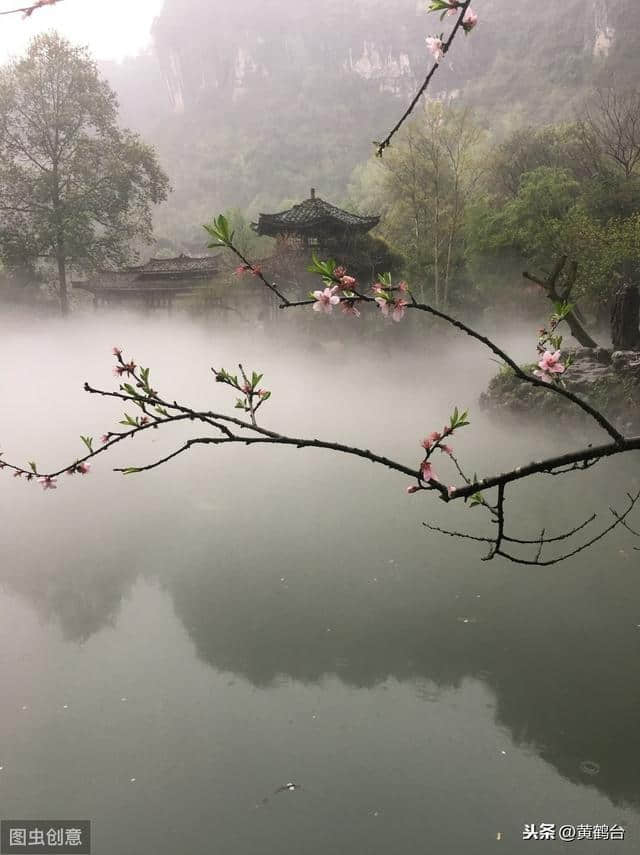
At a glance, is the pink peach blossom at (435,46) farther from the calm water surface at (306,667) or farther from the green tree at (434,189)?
the green tree at (434,189)

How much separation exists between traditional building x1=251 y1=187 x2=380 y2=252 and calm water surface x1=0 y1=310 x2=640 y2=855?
1025 centimetres

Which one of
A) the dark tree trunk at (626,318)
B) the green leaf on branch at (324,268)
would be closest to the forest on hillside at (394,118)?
the dark tree trunk at (626,318)

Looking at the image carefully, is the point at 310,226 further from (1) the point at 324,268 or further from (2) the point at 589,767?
(1) the point at 324,268

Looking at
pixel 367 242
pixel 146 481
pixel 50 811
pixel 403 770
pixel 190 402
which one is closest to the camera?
pixel 50 811

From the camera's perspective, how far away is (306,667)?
4.31 m

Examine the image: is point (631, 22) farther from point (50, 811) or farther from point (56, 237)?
point (50, 811)

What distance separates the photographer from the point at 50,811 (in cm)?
318

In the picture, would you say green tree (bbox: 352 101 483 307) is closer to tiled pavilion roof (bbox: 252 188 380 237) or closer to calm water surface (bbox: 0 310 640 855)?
tiled pavilion roof (bbox: 252 188 380 237)

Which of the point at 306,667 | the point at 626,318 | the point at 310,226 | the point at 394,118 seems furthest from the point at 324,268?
the point at 394,118

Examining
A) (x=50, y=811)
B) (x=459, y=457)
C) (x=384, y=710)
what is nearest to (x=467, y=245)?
(x=459, y=457)

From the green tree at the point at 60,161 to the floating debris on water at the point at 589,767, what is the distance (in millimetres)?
18357

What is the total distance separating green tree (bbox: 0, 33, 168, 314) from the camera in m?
17.8

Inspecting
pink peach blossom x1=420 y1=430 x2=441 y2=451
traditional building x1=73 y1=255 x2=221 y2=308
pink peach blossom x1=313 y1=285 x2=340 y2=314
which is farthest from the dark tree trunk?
traditional building x1=73 y1=255 x2=221 y2=308

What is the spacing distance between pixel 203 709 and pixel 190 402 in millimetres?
8950
